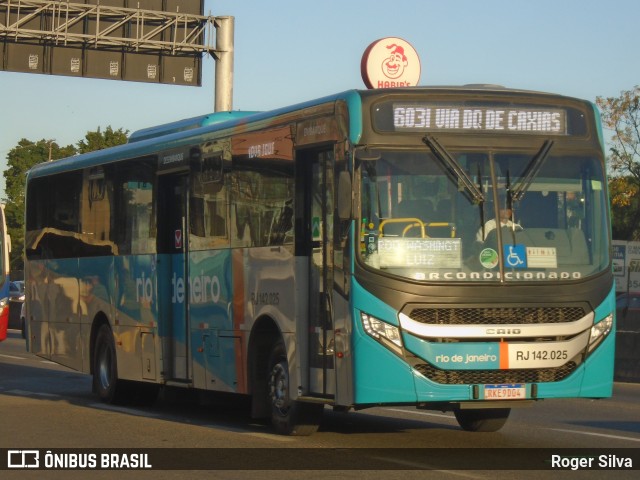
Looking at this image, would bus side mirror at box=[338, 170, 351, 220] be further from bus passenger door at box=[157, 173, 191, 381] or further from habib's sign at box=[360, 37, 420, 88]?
habib's sign at box=[360, 37, 420, 88]

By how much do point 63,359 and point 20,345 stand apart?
57.0 ft

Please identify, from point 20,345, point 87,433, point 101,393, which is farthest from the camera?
point 20,345

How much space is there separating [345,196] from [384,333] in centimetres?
123

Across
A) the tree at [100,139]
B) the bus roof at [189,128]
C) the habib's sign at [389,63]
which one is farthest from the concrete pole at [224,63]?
the tree at [100,139]

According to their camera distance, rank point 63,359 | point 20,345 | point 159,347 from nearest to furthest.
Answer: point 159,347, point 63,359, point 20,345

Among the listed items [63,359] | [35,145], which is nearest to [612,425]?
[63,359]

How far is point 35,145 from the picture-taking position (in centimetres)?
9262

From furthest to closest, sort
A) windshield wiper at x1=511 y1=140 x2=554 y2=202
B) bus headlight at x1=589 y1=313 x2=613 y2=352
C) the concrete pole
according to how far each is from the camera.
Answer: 1. the concrete pole
2. bus headlight at x1=589 y1=313 x2=613 y2=352
3. windshield wiper at x1=511 y1=140 x2=554 y2=202

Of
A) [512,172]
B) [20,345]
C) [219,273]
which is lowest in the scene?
[20,345]

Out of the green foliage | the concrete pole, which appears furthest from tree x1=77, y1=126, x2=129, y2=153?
the concrete pole

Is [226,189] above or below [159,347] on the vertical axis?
above

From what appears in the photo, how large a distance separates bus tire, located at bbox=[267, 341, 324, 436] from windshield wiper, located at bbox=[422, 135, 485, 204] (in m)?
2.62

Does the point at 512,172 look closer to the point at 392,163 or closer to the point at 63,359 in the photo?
the point at 392,163

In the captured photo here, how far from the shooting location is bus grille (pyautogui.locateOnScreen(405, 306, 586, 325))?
1207 centimetres
